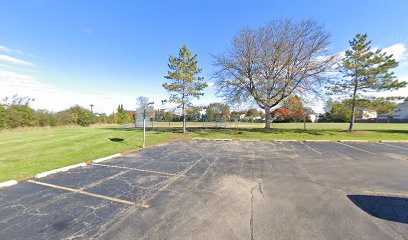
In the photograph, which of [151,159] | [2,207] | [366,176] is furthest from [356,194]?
[2,207]

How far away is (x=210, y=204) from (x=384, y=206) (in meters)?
4.21

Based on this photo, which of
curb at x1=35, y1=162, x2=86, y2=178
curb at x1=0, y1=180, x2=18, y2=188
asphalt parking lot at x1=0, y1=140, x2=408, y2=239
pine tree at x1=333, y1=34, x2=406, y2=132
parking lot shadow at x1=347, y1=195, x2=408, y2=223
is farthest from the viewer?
pine tree at x1=333, y1=34, x2=406, y2=132

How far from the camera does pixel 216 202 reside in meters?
4.10

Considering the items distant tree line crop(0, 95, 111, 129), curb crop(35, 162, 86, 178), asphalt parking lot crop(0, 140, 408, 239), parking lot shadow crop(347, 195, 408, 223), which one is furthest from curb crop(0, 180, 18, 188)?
distant tree line crop(0, 95, 111, 129)

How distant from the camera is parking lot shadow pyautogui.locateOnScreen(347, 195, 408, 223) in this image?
3.47 meters

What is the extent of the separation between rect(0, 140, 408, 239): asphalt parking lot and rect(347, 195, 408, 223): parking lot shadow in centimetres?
2

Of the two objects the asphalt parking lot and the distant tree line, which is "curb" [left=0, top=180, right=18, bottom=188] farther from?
the distant tree line

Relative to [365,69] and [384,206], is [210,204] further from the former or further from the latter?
[365,69]

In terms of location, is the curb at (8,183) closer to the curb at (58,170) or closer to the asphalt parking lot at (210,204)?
the asphalt parking lot at (210,204)

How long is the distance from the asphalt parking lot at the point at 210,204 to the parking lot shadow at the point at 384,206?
2 cm

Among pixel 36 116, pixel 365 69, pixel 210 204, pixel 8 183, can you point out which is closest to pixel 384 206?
pixel 210 204

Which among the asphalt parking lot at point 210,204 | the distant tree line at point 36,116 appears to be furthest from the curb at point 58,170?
the distant tree line at point 36,116

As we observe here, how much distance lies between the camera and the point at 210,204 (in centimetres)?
400

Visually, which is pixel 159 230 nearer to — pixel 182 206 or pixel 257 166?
pixel 182 206
